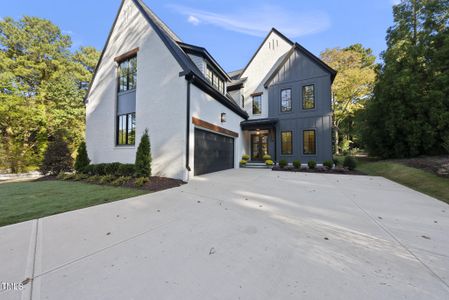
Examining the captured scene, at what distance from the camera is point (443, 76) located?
9.16m

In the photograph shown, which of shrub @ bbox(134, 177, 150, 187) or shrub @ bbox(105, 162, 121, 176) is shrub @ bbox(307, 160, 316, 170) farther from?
shrub @ bbox(105, 162, 121, 176)

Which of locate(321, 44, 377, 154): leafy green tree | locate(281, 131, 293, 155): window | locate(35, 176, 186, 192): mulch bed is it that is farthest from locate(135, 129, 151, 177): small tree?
locate(321, 44, 377, 154): leafy green tree

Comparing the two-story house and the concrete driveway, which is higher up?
the two-story house

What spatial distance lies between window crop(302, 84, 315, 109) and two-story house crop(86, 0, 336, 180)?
67 millimetres

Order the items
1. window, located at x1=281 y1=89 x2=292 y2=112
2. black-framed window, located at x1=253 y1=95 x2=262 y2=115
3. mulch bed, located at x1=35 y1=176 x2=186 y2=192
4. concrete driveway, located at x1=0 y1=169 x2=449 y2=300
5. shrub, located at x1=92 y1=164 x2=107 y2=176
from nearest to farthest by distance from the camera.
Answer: concrete driveway, located at x1=0 y1=169 x2=449 y2=300, mulch bed, located at x1=35 y1=176 x2=186 y2=192, shrub, located at x1=92 y1=164 x2=107 y2=176, window, located at x1=281 y1=89 x2=292 y2=112, black-framed window, located at x1=253 y1=95 x2=262 y2=115

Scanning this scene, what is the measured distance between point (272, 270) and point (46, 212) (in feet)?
15.2

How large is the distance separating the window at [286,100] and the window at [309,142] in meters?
2.27

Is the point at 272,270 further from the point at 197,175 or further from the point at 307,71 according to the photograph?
the point at 307,71

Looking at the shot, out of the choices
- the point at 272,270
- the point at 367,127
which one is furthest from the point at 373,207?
the point at 367,127

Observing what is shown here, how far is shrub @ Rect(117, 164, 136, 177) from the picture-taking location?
23.9 ft

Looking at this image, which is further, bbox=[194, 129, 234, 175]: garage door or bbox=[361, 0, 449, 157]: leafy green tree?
bbox=[361, 0, 449, 157]: leafy green tree

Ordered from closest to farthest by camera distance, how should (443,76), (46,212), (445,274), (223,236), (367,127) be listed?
(445,274), (223,236), (46,212), (443,76), (367,127)

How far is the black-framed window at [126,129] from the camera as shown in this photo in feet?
29.0

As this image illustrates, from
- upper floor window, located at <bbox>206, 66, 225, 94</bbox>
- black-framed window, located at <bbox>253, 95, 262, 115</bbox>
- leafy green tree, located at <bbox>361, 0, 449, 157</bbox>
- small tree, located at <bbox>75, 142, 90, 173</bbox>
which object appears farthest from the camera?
black-framed window, located at <bbox>253, 95, 262, 115</bbox>
